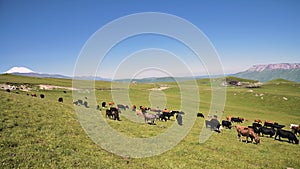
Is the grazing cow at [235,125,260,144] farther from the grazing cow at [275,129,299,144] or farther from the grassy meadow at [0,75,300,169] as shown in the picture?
the grazing cow at [275,129,299,144]

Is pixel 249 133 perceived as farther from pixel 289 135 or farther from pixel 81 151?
pixel 81 151

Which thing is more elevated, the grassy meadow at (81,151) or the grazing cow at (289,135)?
the grassy meadow at (81,151)

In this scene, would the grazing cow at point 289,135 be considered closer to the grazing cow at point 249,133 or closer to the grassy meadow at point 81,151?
the grassy meadow at point 81,151

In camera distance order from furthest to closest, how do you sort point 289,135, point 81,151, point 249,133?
point 289,135 → point 249,133 → point 81,151

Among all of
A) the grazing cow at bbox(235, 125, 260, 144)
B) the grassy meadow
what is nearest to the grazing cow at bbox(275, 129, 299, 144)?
the grassy meadow

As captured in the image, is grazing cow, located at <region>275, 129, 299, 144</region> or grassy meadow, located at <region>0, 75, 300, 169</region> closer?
grassy meadow, located at <region>0, 75, 300, 169</region>

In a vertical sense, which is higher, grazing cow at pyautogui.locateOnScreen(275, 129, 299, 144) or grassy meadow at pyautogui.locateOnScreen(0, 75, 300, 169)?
grassy meadow at pyautogui.locateOnScreen(0, 75, 300, 169)

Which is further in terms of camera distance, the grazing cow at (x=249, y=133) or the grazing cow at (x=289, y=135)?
the grazing cow at (x=289, y=135)

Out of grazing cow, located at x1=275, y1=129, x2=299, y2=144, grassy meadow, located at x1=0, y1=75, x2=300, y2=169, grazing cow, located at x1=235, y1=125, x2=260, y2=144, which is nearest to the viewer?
grassy meadow, located at x1=0, y1=75, x2=300, y2=169

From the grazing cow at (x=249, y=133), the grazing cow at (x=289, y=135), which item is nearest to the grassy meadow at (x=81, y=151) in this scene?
the grazing cow at (x=249, y=133)

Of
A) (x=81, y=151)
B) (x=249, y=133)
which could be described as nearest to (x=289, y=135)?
(x=249, y=133)

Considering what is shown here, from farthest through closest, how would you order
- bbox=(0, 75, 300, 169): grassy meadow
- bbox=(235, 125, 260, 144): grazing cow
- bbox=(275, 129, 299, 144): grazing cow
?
bbox=(275, 129, 299, 144): grazing cow, bbox=(235, 125, 260, 144): grazing cow, bbox=(0, 75, 300, 169): grassy meadow

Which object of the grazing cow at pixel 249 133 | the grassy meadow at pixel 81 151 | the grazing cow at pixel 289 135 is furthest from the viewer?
the grazing cow at pixel 289 135

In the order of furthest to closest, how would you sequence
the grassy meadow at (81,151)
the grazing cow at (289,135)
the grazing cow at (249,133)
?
1. the grazing cow at (289,135)
2. the grazing cow at (249,133)
3. the grassy meadow at (81,151)
